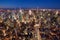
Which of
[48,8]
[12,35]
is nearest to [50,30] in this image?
[12,35]

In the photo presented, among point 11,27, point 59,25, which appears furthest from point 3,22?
point 59,25

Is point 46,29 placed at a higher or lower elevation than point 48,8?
lower

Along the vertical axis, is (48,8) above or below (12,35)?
above

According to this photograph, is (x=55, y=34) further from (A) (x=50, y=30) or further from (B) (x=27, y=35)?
(B) (x=27, y=35)

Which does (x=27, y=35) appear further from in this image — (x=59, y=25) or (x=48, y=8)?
(x=48, y=8)

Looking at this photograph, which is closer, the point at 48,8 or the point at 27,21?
the point at 27,21

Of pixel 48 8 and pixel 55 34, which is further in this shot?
pixel 48 8

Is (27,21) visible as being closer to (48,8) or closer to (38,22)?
(38,22)
